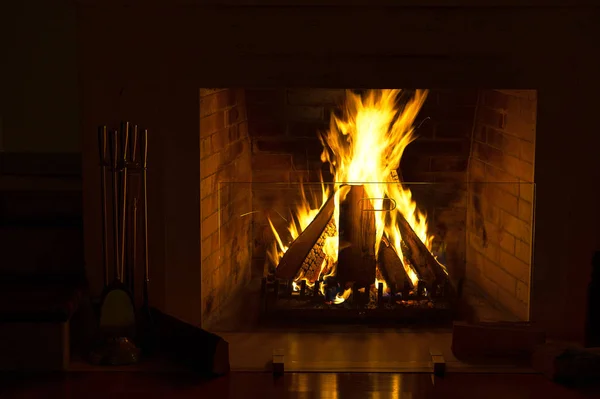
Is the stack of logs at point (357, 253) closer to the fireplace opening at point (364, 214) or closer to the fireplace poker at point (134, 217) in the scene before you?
the fireplace opening at point (364, 214)

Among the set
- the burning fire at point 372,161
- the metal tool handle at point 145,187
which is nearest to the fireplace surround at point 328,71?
the metal tool handle at point 145,187

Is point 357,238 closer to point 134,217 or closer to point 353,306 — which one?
point 353,306

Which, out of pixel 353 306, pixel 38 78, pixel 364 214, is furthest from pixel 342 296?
pixel 38 78

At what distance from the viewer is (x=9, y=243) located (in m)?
2.94

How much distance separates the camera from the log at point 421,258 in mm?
2951

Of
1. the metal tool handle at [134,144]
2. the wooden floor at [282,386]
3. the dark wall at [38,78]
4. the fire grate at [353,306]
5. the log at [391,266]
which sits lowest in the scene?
the wooden floor at [282,386]

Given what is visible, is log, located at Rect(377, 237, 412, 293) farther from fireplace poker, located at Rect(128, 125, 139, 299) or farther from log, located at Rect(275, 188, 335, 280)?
fireplace poker, located at Rect(128, 125, 139, 299)

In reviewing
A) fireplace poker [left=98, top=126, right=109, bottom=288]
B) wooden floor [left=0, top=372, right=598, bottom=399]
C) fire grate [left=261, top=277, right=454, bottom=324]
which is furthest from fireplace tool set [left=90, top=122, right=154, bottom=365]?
fire grate [left=261, top=277, right=454, bottom=324]

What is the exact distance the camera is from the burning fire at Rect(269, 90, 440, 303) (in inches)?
116

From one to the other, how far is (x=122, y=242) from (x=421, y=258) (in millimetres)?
959

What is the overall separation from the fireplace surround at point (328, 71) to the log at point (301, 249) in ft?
1.02

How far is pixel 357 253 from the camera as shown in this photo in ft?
9.55

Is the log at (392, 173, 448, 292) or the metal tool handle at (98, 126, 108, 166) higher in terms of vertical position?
the metal tool handle at (98, 126, 108, 166)

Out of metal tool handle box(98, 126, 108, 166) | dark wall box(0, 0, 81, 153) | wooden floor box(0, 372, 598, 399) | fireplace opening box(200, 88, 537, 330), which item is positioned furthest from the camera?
dark wall box(0, 0, 81, 153)
